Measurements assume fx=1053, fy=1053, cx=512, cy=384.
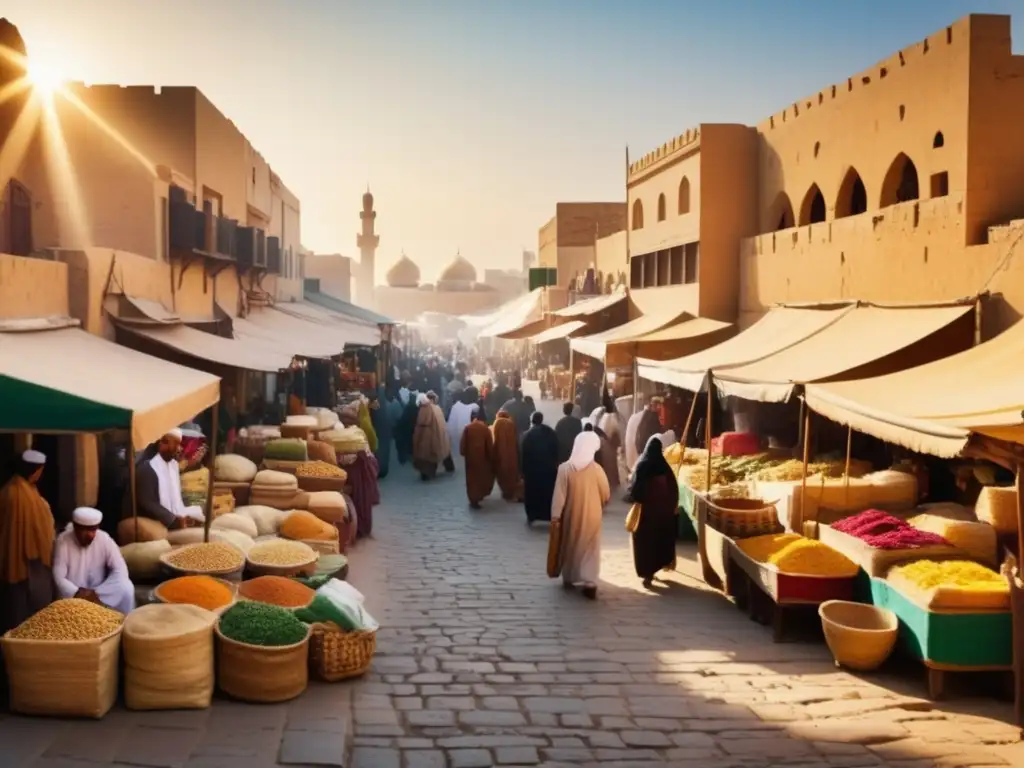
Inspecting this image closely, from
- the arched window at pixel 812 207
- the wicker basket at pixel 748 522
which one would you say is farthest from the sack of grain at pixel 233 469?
the arched window at pixel 812 207

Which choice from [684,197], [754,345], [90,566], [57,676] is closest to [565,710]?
[57,676]

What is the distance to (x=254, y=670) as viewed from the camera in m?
5.47

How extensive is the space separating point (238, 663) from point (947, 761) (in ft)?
11.6

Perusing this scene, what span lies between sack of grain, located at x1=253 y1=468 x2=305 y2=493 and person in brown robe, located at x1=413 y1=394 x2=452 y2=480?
548 cm

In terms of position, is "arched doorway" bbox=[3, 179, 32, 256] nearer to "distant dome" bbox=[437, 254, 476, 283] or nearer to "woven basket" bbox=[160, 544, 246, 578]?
"woven basket" bbox=[160, 544, 246, 578]

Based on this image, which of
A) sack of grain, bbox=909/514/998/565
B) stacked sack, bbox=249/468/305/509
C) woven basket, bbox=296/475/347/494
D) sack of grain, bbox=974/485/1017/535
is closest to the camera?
sack of grain, bbox=909/514/998/565

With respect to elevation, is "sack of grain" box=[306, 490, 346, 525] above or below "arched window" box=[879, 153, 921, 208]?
below

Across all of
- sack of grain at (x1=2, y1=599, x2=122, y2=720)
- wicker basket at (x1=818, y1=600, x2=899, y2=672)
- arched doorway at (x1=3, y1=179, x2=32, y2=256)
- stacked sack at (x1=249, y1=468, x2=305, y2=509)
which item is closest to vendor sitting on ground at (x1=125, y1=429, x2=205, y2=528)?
stacked sack at (x1=249, y1=468, x2=305, y2=509)

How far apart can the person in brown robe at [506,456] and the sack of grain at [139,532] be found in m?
6.13

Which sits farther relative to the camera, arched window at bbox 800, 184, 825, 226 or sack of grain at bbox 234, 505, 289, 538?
arched window at bbox 800, 184, 825, 226

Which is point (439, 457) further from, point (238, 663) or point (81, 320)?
point (238, 663)

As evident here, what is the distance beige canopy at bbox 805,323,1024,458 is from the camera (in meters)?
5.71

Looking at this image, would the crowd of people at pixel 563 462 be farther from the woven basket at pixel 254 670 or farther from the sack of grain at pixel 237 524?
the woven basket at pixel 254 670

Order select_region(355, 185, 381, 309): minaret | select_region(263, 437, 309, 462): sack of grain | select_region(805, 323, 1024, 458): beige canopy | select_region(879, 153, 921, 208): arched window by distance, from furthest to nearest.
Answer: select_region(355, 185, 381, 309): minaret < select_region(879, 153, 921, 208): arched window < select_region(263, 437, 309, 462): sack of grain < select_region(805, 323, 1024, 458): beige canopy
